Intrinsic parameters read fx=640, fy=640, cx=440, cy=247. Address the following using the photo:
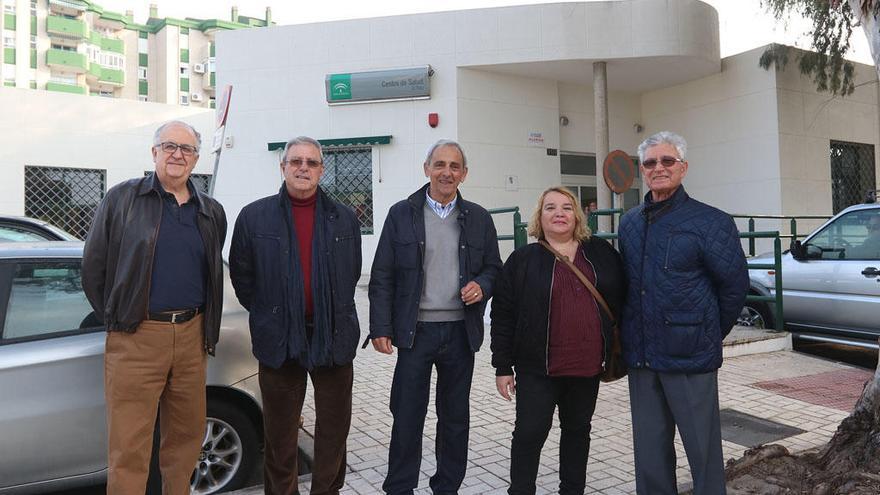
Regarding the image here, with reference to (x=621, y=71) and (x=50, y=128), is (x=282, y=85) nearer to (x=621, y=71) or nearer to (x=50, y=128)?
Answer: (x=50, y=128)

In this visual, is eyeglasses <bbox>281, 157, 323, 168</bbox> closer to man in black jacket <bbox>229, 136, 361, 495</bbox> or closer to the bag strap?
man in black jacket <bbox>229, 136, 361, 495</bbox>

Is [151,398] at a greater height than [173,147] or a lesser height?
lesser

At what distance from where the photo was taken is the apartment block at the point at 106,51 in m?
44.4

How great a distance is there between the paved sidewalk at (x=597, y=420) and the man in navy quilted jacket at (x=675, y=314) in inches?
29.8

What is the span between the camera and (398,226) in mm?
3236

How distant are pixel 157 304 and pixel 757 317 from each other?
7.00 meters

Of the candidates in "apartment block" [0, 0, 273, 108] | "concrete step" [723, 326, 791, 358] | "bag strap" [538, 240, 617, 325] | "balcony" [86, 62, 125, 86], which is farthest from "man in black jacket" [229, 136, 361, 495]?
"balcony" [86, 62, 125, 86]

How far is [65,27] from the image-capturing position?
150 ft

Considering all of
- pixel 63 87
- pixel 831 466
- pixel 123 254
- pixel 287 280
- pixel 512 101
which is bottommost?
pixel 831 466

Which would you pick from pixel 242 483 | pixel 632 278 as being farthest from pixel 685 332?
→ pixel 242 483

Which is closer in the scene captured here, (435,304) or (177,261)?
(177,261)

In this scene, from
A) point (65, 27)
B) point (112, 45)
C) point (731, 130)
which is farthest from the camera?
point (112, 45)

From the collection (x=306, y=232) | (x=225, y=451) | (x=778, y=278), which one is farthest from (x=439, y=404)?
(x=778, y=278)

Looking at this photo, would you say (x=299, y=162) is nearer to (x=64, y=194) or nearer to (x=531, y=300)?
(x=531, y=300)
